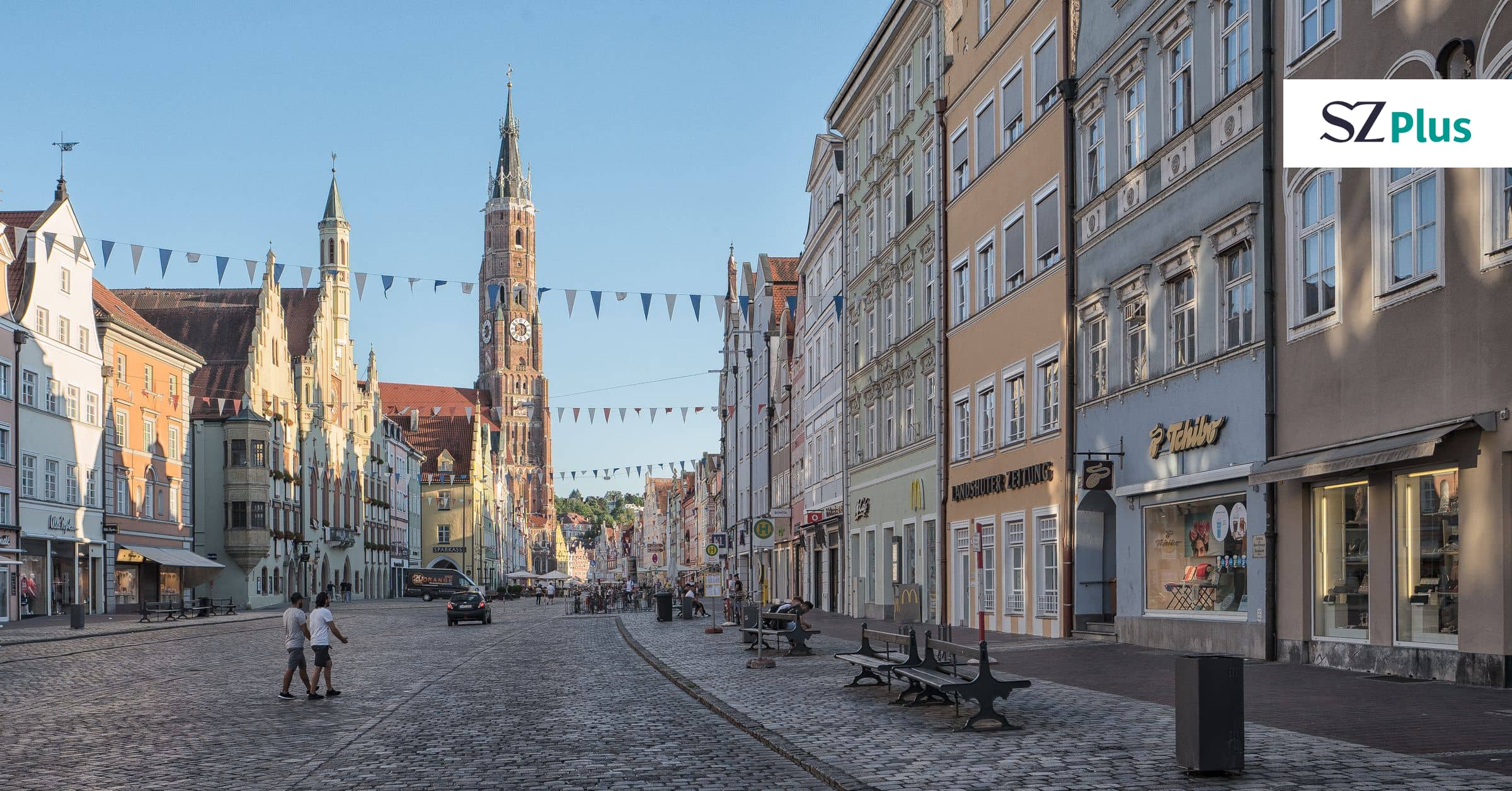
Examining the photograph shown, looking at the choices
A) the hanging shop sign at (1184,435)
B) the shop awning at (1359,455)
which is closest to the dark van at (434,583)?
the hanging shop sign at (1184,435)

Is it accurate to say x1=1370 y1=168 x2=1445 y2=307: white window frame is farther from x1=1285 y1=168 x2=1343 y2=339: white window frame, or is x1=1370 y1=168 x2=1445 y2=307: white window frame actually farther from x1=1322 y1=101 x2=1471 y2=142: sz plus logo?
x1=1285 y1=168 x2=1343 y2=339: white window frame

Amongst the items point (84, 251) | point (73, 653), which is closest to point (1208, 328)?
point (73, 653)

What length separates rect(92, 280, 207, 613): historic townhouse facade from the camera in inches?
2591

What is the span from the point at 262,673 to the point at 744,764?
15019 millimetres

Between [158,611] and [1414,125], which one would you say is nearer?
[1414,125]

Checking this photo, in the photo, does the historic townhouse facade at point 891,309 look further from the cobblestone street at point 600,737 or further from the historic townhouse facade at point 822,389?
the cobblestone street at point 600,737

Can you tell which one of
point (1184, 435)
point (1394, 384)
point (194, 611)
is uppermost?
point (1394, 384)

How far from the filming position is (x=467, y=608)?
53.0 meters

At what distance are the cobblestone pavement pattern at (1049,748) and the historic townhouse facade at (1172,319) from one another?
5869mm

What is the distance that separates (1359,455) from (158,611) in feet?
164

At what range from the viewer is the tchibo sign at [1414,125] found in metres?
16.5

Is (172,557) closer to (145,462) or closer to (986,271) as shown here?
(145,462)

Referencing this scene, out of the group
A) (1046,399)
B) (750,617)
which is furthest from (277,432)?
(1046,399)

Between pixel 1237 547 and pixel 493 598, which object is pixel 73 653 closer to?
pixel 1237 547
